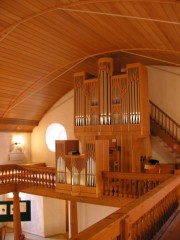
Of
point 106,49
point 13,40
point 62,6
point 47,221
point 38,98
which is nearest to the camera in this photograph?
point 62,6

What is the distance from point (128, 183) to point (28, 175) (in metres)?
4.06

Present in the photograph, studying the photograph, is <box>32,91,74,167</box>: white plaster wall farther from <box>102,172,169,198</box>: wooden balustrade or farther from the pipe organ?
<box>102,172,169,198</box>: wooden balustrade

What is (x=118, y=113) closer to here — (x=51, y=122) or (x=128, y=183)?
(x=128, y=183)

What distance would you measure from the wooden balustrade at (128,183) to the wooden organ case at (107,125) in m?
0.25

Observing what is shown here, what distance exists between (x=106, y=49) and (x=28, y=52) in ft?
7.99

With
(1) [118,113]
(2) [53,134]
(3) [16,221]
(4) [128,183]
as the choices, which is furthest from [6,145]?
(4) [128,183]

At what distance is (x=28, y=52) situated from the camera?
822 centimetres

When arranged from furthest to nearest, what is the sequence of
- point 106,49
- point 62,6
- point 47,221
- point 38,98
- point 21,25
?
point 47,221 < point 38,98 < point 106,49 < point 21,25 < point 62,6

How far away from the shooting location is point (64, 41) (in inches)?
315

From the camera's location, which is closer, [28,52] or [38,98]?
[28,52]

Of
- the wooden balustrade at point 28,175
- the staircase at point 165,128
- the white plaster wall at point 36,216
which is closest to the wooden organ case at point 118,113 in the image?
the staircase at point 165,128

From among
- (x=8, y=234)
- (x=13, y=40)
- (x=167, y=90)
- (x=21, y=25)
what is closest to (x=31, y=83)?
(x=13, y=40)

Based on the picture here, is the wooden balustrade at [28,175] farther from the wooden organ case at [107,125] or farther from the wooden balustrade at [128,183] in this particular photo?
the wooden balustrade at [128,183]

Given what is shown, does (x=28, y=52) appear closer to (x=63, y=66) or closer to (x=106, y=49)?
(x=63, y=66)
